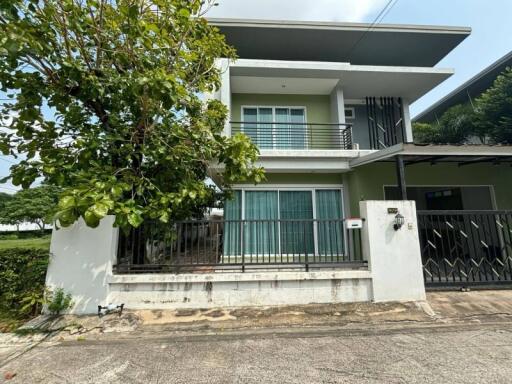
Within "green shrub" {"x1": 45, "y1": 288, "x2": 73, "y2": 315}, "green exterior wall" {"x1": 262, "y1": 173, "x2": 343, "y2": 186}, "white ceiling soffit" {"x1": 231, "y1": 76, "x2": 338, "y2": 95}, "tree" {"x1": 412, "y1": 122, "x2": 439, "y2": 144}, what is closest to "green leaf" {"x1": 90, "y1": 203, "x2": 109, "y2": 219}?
"green shrub" {"x1": 45, "y1": 288, "x2": 73, "y2": 315}

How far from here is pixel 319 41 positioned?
31.5 ft

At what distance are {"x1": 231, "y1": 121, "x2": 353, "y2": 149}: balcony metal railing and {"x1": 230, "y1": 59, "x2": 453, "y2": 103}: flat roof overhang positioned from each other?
1487 millimetres

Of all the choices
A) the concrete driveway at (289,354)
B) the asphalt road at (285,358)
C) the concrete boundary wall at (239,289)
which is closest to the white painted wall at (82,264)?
the concrete boundary wall at (239,289)

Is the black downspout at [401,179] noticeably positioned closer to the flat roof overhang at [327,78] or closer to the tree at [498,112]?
the flat roof overhang at [327,78]

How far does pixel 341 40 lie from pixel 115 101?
8849 mm

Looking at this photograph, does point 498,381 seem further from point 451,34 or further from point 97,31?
point 451,34

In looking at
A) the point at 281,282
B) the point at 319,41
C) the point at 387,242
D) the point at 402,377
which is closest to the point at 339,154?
the point at 387,242

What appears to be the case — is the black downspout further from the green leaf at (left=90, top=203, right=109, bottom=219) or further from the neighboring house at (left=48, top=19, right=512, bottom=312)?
the green leaf at (left=90, top=203, right=109, bottom=219)

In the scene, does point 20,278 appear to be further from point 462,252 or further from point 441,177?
point 441,177

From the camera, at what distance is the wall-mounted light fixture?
504 centimetres

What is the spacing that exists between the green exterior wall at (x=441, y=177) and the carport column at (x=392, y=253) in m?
2.90

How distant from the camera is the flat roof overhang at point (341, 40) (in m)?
9.09

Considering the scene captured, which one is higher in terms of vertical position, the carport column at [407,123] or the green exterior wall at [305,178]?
the carport column at [407,123]

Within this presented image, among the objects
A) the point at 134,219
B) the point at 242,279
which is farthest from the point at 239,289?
the point at 134,219
